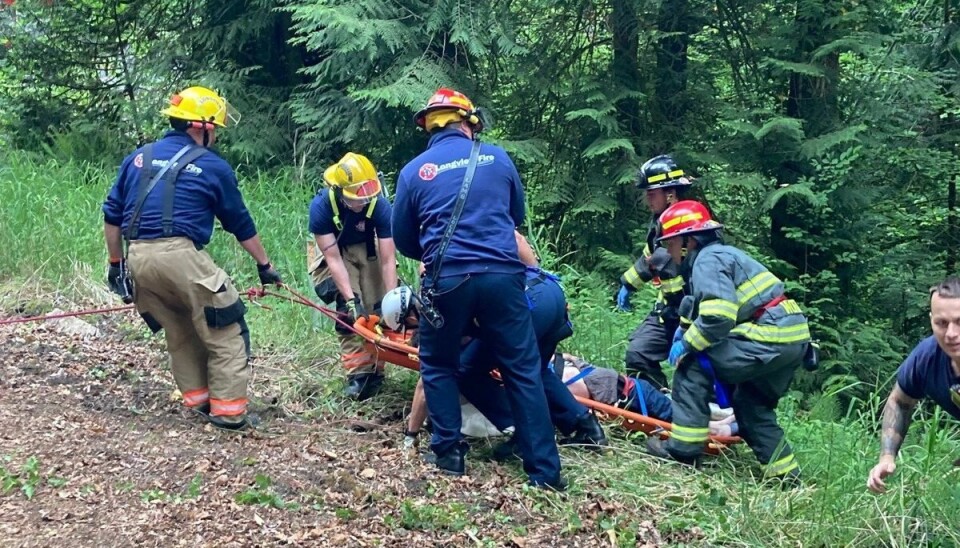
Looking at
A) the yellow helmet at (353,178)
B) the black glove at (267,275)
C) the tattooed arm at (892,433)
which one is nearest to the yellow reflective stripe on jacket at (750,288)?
the tattooed arm at (892,433)

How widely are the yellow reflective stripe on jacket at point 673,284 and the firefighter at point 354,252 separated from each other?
184cm

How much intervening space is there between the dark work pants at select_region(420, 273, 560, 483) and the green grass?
30 centimetres

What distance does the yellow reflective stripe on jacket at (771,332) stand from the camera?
497 cm

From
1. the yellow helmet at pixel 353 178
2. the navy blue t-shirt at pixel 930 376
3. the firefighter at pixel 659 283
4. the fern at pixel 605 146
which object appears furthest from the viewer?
the fern at pixel 605 146

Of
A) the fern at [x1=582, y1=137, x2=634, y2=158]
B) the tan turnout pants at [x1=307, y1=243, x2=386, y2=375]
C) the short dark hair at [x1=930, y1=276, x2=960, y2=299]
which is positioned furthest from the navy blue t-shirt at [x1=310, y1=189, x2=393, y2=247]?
the fern at [x1=582, y1=137, x2=634, y2=158]

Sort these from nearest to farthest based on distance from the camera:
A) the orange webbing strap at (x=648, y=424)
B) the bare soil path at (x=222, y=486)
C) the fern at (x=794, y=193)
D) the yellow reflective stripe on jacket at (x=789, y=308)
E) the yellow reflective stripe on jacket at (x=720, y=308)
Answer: the bare soil path at (x=222, y=486)
the yellow reflective stripe on jacket at (x=720, y=308)
the yellow reflective stripe on jacket at (x=789, y=308)
the orange webbing strap at (x=648, y=424)
the fern at (x=794, y=193)

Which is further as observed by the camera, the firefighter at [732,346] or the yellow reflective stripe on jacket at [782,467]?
the yellow reflective stripe on jacket at [782,467]

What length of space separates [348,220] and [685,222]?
2258mm

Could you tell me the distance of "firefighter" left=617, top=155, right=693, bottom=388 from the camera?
6020 millimetres

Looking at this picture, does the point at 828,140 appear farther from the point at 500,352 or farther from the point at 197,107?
the point at 197,107

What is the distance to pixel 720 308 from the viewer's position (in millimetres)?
4844

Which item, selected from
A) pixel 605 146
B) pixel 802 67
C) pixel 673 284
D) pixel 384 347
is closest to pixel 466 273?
pixel 384 347

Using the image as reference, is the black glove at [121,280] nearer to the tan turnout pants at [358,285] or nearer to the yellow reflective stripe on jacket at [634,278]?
the tan turnout pants at [358,285]

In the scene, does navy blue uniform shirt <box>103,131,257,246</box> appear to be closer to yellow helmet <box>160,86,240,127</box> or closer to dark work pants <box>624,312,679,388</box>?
yellow helmet <box>160,86,240,127</box>
